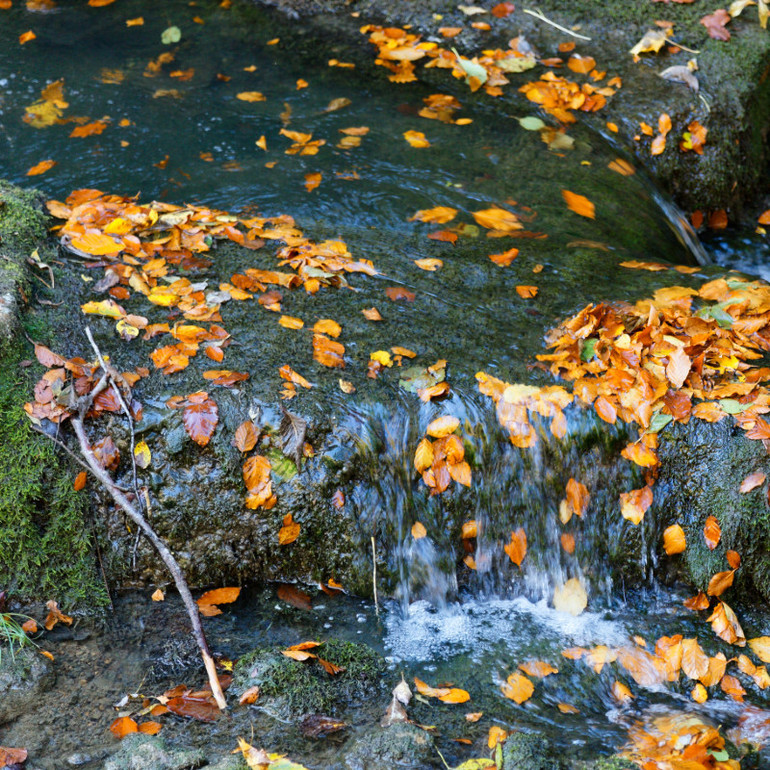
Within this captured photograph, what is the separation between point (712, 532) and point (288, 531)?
1904mm

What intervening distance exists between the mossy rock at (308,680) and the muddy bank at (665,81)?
461cm

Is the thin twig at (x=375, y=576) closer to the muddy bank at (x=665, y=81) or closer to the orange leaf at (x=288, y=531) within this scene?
the orange leaf at (x=288, y=531)

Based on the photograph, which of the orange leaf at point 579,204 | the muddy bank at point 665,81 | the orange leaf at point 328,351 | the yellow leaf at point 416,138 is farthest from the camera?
the muddy bank at point 665,81

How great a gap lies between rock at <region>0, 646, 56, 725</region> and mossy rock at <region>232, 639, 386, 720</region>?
0.68 m

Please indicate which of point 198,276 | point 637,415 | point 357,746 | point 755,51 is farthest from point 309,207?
point 755,51

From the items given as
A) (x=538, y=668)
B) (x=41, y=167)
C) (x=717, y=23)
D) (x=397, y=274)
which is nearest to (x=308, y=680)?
(x=538, y=668)

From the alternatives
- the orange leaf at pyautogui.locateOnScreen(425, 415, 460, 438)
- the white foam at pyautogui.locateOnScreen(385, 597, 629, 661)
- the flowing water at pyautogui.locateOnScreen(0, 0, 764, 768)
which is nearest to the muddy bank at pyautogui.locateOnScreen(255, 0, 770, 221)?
the flowing water at pyautogui.locateOnScreen(0, 0, 764, 768)

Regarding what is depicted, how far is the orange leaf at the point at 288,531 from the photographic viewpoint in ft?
10.8

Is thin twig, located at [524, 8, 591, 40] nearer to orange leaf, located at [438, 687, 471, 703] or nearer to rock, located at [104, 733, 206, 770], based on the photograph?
orange leaf, located at [438, 687, 471, 703]

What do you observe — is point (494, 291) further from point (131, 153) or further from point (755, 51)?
point (755, 51)

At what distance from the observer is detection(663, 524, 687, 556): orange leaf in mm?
3389

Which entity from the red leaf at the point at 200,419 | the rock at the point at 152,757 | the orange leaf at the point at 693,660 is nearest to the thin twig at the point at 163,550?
the rock at the point at 152,757

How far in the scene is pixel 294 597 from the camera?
3.30 m

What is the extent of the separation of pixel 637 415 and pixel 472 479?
807 millimetres
